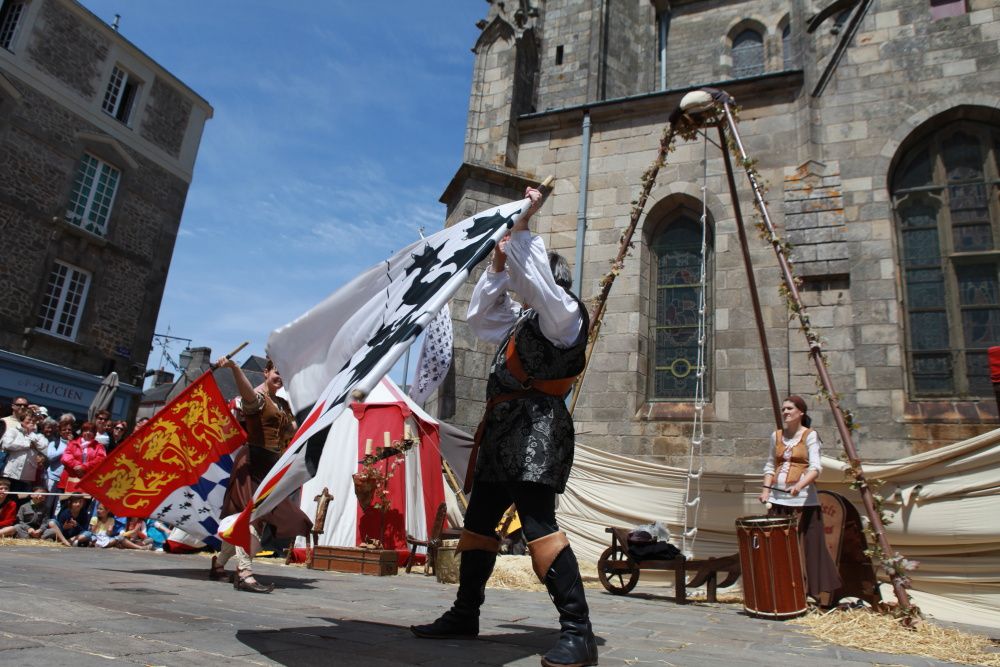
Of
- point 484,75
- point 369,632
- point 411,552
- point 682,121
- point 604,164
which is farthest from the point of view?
point 484,75

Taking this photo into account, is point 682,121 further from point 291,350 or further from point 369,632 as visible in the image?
point 369,632

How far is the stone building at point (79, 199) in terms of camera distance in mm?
18469

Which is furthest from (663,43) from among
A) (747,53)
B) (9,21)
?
(9,21)

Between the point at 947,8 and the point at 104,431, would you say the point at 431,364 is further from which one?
the point at 947,8

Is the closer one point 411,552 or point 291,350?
point 291,350

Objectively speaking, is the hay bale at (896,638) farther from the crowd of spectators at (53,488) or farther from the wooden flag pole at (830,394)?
the crowd of spectators at (53,488)

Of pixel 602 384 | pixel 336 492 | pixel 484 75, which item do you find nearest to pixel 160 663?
pixel 336 492

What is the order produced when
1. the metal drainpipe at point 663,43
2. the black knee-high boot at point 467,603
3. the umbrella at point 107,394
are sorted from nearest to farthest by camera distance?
1. the black knee-high boot at point 467,603
2. the umbrella at point 107,394
3. the metal drainpipe at point 663,43

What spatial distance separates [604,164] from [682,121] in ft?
15.2

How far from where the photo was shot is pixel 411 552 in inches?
331

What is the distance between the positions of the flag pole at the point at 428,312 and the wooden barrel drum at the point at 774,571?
11.3 ft

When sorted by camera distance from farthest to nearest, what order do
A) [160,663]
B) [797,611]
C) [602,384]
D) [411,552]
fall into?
[602,384] → [411,552] → [797,611] → [160,663]

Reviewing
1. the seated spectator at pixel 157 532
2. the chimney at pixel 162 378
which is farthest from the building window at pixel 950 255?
the chimney at pixel 162 378

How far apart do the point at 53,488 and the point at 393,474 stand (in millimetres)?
4497
